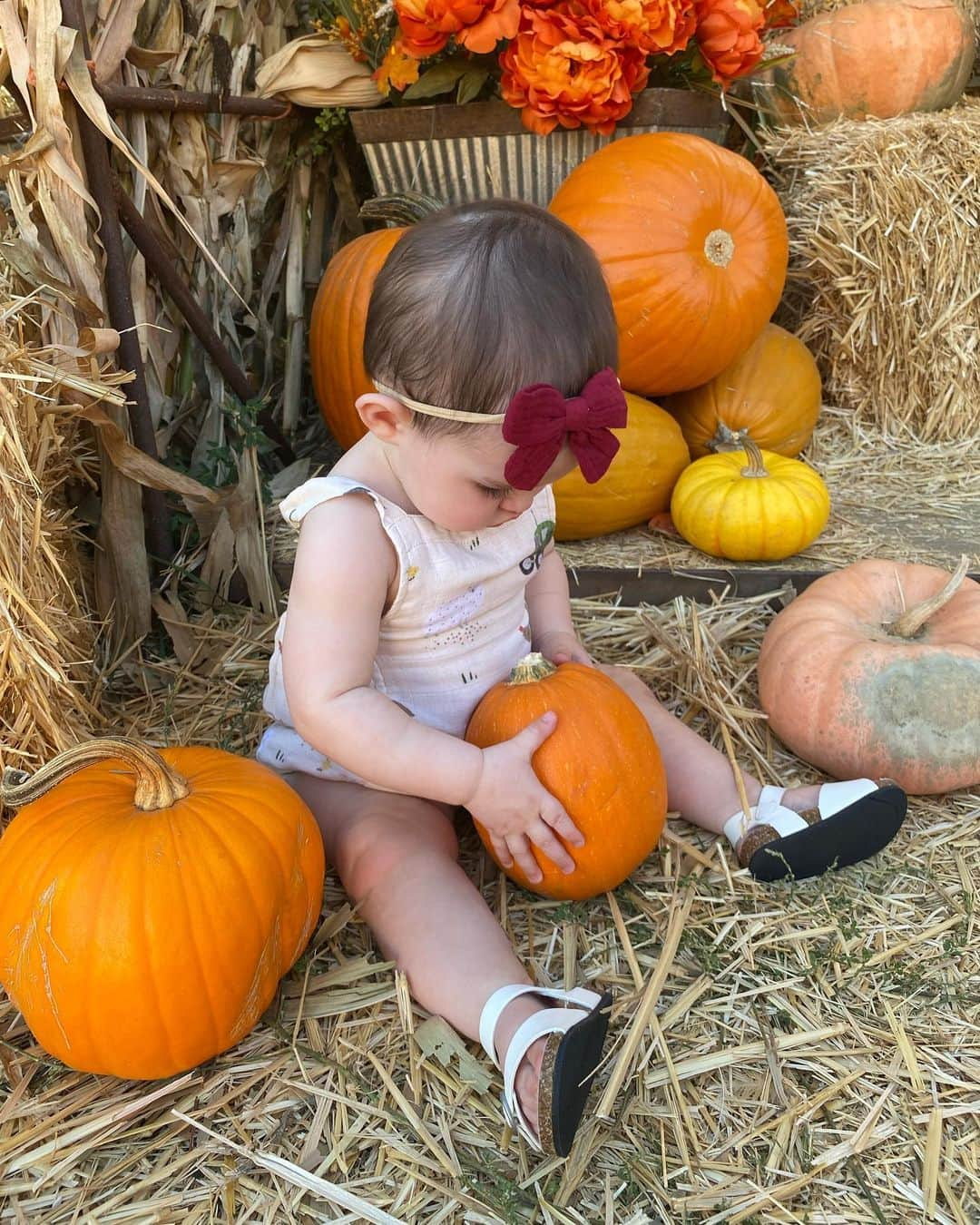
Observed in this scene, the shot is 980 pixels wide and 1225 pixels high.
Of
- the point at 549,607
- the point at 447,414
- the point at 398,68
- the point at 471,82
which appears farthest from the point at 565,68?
the point at 447,414

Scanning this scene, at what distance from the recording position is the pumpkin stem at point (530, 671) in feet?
5.71

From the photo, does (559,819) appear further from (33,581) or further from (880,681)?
(33,581)

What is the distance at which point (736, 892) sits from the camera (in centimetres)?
181

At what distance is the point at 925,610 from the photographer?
209cm

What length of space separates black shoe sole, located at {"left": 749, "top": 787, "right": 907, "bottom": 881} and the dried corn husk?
2.61 meters

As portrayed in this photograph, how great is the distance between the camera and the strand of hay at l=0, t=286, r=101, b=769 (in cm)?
174

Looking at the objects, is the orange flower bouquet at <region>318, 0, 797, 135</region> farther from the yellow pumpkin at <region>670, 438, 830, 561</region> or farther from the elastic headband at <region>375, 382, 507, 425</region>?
the elastic headband at <region>375, 382, 507, 425</region>

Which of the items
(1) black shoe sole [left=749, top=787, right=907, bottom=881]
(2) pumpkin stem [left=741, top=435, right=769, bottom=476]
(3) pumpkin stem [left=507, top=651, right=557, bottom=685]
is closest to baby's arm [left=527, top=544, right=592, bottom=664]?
(3) pumpkin stem [left=507, top=651, right=557, bottom=685]

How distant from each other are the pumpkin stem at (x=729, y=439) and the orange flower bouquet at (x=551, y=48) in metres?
0.97

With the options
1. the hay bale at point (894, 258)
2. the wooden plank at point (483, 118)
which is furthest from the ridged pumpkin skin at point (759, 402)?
the wooden plank at point (483, 118)

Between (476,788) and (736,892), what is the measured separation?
546mm

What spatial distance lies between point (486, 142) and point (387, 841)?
239 cm

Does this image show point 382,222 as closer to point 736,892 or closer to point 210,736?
point 210,736

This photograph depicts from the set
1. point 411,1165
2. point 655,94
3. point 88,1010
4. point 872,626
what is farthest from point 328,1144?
point 655,94
